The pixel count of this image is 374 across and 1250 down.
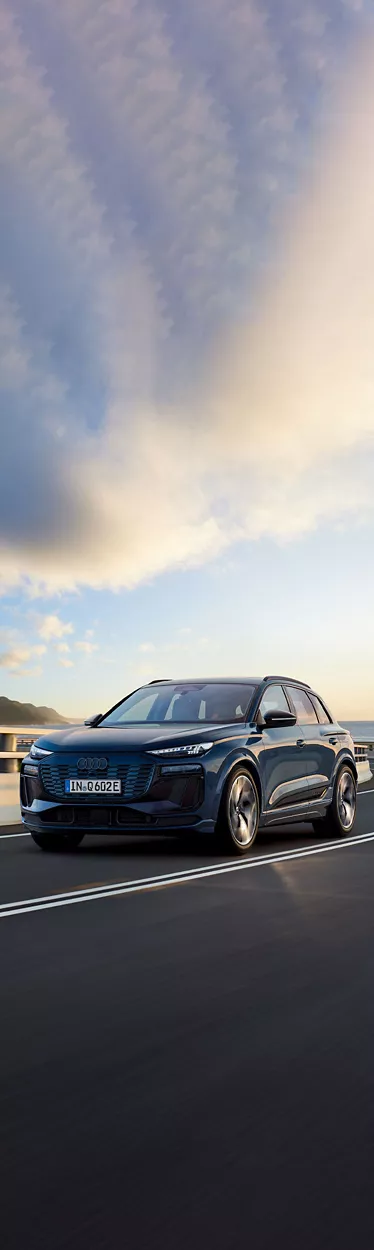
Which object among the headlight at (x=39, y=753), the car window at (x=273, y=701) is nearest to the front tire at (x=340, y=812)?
the car window at (x=273, y=701)

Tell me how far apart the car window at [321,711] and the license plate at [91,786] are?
12.0 ft

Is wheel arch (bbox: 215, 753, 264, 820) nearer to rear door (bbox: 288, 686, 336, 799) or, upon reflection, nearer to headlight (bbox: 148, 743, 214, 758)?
headlight (bbox: 148, 743, 214, 758)

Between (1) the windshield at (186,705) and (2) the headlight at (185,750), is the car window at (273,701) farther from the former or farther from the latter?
(2) the headlight at (185,750)

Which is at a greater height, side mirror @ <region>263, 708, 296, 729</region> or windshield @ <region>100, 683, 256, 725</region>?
windshield @ <region>100, 683, 256, 725</region>

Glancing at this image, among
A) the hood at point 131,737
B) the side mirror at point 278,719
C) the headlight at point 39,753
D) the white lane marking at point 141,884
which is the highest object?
the side mirror at point 278,719

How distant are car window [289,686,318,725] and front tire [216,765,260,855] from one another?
1.76 metres

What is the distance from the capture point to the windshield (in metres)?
11.7

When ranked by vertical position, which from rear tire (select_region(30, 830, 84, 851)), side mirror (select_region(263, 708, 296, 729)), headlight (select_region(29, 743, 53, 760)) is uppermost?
side mirror (select_region(263, 708, 296, 729))

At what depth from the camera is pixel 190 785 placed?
10.2 meters

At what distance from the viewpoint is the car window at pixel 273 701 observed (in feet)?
39.3

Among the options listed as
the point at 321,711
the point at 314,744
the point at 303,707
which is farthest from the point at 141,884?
the point at 321,711

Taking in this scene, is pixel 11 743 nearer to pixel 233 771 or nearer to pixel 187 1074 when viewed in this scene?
pixel 233 771

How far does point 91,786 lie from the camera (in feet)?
33.6

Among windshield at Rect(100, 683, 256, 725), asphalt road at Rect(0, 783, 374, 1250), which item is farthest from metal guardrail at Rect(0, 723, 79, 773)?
asphalt road at Rect(0, 783, 374, 1250)
